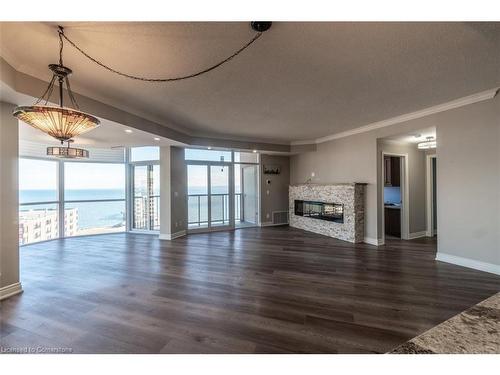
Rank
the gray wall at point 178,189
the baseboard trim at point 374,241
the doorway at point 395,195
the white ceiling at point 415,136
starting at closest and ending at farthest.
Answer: the white ceiling at point 415,136, the baseboard trim at point 374,241, the doorway at point 395,195, the gray wall at point 178,189

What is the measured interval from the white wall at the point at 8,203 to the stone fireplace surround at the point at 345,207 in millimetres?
6113

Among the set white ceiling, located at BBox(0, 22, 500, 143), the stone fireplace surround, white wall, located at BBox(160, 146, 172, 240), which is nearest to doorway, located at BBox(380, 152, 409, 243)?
the stone fireplace surround

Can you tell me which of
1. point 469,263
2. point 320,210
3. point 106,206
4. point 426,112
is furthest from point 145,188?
point 469,263

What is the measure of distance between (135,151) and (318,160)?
5.55 metres

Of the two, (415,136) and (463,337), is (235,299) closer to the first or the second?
(463,337)

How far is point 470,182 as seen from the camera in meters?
3.63

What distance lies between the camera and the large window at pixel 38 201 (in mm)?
5309

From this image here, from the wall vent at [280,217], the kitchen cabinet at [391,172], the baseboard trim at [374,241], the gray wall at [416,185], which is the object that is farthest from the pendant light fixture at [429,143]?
the wall vent at [280,217]

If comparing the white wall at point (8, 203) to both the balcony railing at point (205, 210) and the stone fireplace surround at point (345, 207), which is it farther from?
the stone fireplace surround at point (345, 207)

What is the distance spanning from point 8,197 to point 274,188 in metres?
6.40

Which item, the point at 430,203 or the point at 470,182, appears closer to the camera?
the point at 470,182

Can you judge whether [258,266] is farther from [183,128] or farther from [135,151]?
[135,151]

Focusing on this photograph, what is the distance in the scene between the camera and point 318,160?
686cm
